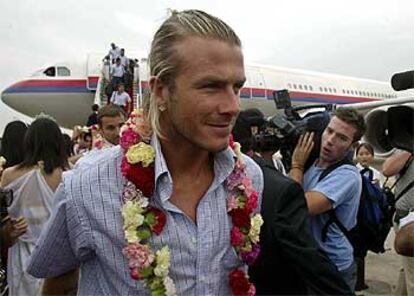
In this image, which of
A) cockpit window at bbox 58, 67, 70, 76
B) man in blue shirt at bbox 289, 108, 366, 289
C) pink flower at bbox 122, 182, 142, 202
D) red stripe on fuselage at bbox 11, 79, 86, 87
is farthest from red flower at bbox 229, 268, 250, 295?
cockpit window at bbox 58, 67, 70, 76

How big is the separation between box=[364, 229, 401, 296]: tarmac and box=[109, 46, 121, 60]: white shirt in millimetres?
7795

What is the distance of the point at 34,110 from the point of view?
48.3 feet

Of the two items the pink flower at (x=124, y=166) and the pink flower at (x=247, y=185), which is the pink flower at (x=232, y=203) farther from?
the pink flower at (x=124, y=166)

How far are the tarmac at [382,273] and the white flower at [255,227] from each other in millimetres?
3705

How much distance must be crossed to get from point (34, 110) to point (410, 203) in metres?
13.0

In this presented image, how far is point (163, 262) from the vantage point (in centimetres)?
126

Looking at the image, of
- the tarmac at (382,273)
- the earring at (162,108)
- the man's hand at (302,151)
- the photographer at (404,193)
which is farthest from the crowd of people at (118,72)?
the earring at (162,108)

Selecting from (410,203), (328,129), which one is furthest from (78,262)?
(410,203)

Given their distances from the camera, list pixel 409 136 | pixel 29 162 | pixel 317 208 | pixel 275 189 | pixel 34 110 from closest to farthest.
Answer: pixel 275 189 < pixel 409 136 < pixel 317 208 < pixel 29 162 < pixel 34 110

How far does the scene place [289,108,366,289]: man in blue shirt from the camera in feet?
8.20

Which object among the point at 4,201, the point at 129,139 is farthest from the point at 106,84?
the point at 129,139

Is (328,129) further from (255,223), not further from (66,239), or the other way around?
(66,239)

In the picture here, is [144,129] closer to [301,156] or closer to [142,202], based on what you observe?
[142,202]

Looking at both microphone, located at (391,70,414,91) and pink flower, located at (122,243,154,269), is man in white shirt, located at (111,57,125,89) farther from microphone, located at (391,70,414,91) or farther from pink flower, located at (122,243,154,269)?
pink flower, located at (122,243,154,269)
